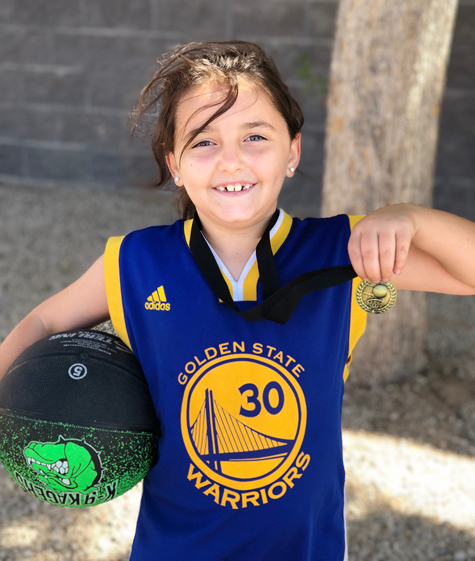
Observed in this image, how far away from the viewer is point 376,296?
1402 mm

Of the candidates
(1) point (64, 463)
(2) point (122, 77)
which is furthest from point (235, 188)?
(2) point (122, 77)

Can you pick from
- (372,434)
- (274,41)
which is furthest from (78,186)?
(372,434)

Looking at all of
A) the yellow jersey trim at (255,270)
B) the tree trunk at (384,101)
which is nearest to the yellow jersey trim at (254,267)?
the yellow jersey trim at (255,270)

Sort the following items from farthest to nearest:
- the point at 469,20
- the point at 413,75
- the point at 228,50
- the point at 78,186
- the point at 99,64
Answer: the point at 78,186 → the point at 99,64 → the point at 469,20 → the point at 413,75 → the point at 228,50

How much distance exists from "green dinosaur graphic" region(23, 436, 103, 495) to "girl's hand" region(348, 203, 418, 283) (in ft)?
2.62

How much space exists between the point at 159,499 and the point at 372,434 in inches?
77.6

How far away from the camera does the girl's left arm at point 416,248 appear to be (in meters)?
1.34

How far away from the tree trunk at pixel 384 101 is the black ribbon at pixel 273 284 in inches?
73.2

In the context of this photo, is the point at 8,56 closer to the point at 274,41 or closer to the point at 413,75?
the point at 274,41

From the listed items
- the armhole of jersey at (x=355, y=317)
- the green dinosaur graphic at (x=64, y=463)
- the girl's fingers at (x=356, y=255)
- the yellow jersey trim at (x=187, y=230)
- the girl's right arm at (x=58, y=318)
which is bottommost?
the green dinosaur graphic at (x=64, y=463)

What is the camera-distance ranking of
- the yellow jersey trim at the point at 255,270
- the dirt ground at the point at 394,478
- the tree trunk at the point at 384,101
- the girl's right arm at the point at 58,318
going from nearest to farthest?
1. the yellow jersey trim at the point at 255,270
2. the girl's right arm at the point at 58,318
3. the dirt ground at the point at 394,478
4. the tree trunk at the point at 384,101

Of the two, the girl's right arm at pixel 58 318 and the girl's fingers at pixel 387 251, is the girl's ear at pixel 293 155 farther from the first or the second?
the girl's right arm at pixel 58 318

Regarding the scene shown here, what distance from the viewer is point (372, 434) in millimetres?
3285

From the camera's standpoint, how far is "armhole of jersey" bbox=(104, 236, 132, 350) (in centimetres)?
160
